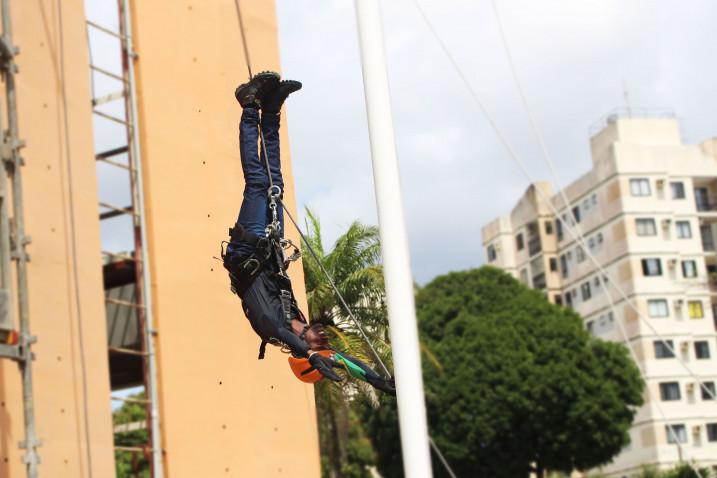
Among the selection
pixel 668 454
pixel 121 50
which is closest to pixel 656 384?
pixel 668 454

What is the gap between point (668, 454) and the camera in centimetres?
5509

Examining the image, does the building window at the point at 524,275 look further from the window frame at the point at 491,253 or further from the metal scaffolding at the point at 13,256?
the metal scaffolding at the point at 13,256

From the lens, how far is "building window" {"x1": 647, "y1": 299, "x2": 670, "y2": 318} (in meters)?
57.1

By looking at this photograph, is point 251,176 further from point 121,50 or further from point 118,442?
point 118,442

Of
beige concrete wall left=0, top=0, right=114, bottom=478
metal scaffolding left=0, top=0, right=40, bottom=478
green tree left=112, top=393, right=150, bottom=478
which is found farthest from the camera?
green tree left=112, top=393, right=150, bottom=478

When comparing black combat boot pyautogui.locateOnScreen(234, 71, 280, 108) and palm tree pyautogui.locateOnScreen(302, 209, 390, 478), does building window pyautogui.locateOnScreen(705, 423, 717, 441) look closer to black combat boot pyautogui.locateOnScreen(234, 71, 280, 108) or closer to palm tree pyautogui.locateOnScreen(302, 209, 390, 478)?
palm tree pyautogui.locateOnScreen(302, 209, 390, 478)

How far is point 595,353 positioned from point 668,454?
12529 mm

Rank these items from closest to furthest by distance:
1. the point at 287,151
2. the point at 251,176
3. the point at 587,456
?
the point at 251,176
the point at 287,151
the point at 587,456

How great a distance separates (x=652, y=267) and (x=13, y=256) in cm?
4933

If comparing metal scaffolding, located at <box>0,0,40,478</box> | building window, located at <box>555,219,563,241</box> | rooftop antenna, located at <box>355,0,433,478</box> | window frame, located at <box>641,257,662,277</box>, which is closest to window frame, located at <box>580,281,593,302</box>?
building window, located at <box>555,219,563,241</box>

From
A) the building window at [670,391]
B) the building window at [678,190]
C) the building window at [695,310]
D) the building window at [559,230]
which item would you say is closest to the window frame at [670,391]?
the building window at [670,391]

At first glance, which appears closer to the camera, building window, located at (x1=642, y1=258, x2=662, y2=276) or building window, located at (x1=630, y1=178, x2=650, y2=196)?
building window, located at (x1=642, y1=258, x2=662, y2=276)

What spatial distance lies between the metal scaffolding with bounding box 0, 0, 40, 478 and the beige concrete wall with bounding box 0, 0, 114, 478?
38 centimetres

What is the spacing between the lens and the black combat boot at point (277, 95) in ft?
25.3
